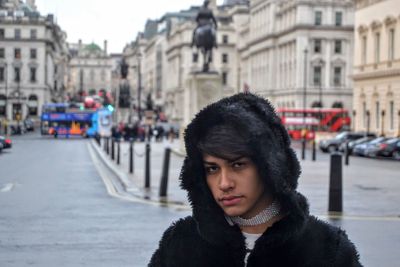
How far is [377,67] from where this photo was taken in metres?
77.2

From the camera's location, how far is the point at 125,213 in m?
17.0

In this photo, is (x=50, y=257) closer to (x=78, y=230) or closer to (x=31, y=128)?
(x=78, y=230)

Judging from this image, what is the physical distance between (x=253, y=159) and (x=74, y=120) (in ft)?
308

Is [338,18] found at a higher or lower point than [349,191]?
higher

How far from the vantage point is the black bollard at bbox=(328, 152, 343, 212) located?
55.5ft

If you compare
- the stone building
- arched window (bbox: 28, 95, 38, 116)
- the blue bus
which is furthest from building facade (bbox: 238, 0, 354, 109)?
arched window (bbox: 28, 95, 38, 116)

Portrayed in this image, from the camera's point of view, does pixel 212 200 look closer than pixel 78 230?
Yes

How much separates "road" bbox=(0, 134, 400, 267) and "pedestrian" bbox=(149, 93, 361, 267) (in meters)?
7.56

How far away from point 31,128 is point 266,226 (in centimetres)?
12567

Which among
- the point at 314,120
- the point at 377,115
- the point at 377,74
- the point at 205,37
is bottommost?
the point at 314,120

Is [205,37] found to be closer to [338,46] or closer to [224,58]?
[338,46]

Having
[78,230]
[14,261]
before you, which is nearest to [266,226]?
[14,261]

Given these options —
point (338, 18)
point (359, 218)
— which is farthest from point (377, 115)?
point (359, 218)

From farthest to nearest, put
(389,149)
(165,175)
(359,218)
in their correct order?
(389,149) → (165,175) → (359,218)
